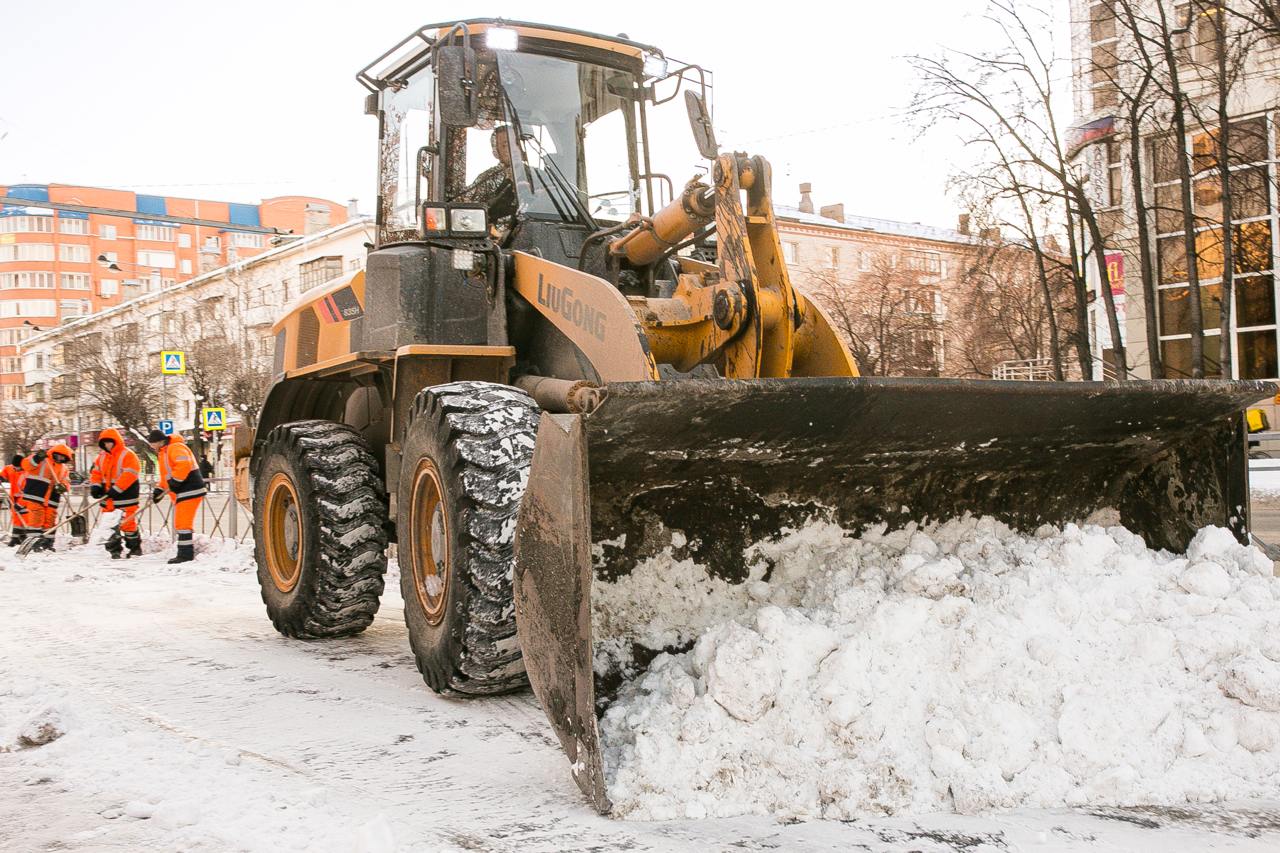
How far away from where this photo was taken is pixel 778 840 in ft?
10.4

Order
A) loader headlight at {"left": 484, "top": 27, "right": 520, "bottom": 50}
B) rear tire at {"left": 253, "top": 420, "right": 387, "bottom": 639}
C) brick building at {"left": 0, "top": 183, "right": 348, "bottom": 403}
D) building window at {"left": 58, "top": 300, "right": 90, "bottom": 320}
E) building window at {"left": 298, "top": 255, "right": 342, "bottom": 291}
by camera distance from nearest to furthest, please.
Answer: loader headlight at {"left": 484, "top": 27, "right": 520, "bottom": 50} < rear tire at {"left": 253, "top": 420, "right": 387, "bottom": 639} < building window at {"left": 298, "top": 255, "right": 342, "bottom": 291} < building window at {"left": 58, "top": 300, "right": 90, "bottom": 320} < brick building at {"left": 0, "top": 183, "right": 348, "bottom": 403}

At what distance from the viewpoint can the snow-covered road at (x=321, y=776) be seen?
3201mm

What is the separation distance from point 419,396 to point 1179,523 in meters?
3.02

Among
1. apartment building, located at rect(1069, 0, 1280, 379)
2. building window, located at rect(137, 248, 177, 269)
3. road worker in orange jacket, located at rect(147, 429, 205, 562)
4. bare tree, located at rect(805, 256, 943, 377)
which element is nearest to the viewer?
road worker in orange jacket, located at rect(147, 429, 205, 562)

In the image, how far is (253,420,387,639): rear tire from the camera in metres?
6.05

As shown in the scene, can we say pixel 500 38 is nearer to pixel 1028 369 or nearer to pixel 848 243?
pixel 1028 369

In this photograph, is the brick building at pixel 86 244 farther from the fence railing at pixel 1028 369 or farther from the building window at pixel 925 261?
the fence railing at pixel 1028 369

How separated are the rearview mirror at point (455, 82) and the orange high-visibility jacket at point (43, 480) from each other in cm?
1383

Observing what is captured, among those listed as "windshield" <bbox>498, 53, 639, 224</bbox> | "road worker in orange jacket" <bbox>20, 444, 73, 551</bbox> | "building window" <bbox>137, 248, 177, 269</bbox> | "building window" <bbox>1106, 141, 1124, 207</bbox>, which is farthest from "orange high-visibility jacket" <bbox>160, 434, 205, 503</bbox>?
"building window" <bbox>137, 248, 177, 269</bbox>

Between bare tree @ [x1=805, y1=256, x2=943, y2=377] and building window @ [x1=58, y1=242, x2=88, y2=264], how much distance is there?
75236 mm

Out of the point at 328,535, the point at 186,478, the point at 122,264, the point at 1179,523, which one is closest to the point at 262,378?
the point at 186,478

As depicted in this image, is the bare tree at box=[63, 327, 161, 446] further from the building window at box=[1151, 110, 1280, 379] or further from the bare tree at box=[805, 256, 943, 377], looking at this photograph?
the building window at box=[1151, 110, 1280, 379]

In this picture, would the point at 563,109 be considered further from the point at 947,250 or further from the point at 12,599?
the point at 947,250

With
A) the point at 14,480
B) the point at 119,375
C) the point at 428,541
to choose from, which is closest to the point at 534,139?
the point at 428,541
